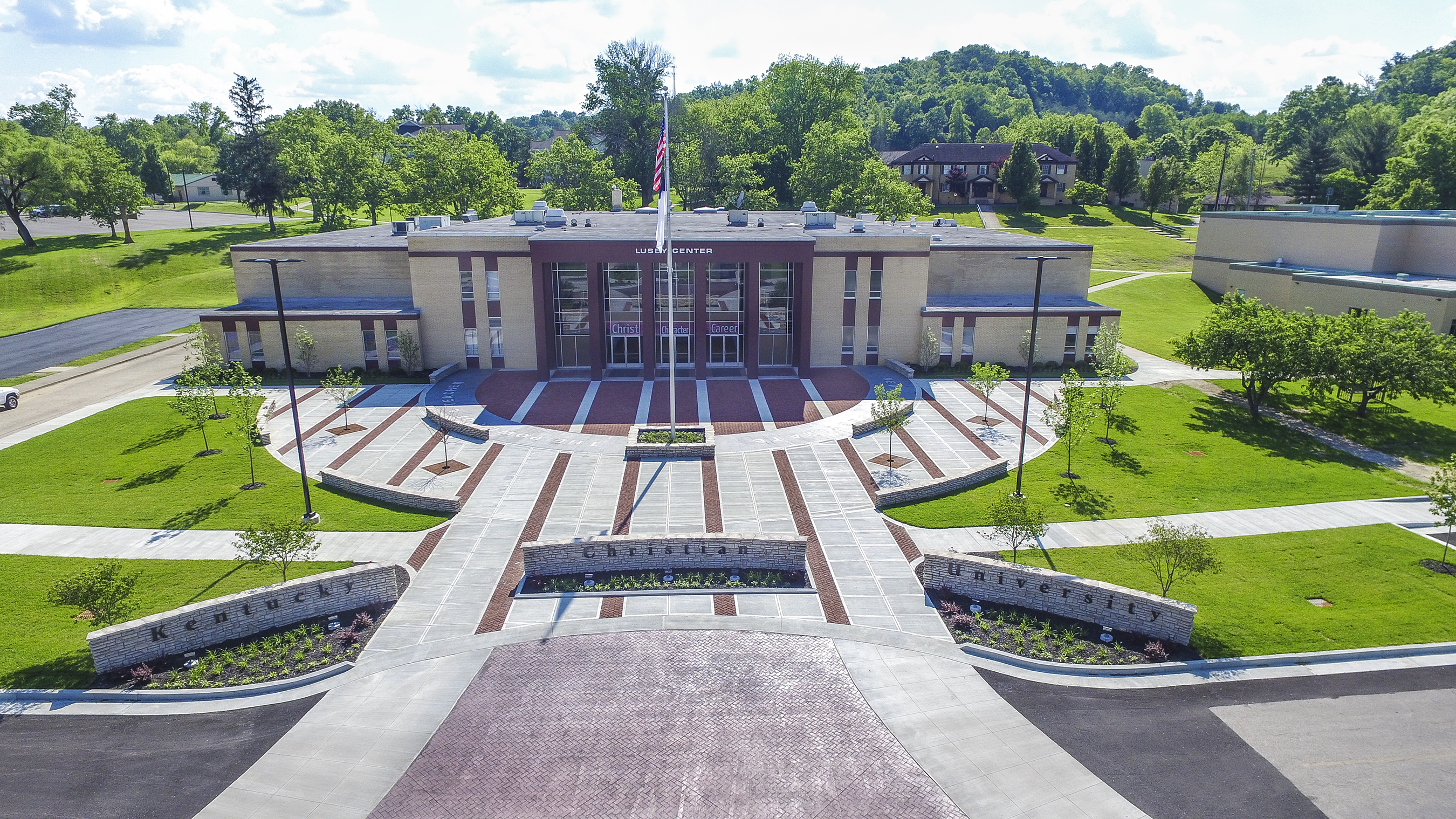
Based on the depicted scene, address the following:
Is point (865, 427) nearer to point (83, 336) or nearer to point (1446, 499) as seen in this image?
point (1446, 499)

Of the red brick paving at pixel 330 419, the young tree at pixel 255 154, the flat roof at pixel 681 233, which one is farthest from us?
the young tree at pixel 255 154

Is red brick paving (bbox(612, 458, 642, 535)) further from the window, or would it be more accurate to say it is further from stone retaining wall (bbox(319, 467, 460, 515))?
the window

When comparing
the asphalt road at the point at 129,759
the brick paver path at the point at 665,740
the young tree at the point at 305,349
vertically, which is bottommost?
the asphalt road at the point at 129,759

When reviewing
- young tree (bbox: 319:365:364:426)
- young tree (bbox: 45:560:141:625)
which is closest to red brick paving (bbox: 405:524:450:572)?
young tree (bbox: 45:560:141:625)

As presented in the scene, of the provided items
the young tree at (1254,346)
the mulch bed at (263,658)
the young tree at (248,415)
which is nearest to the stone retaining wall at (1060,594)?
the mulch bed at (263,658)

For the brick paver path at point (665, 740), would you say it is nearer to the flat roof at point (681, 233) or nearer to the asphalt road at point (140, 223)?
the flat roof at point (681, 233)

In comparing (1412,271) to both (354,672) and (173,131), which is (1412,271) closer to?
(354,672)

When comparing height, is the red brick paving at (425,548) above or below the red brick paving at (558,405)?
below

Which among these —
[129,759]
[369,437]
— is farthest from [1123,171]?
[129,759]
